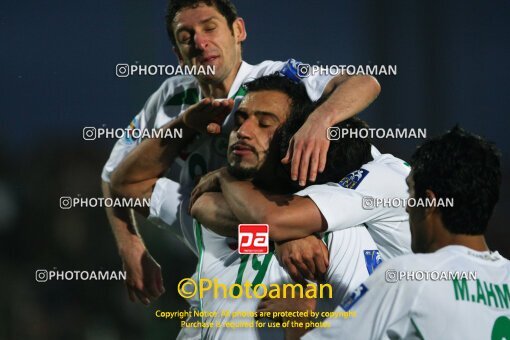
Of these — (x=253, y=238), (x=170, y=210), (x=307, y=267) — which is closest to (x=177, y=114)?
(x=170, y=210)

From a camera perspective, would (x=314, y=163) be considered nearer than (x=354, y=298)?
No

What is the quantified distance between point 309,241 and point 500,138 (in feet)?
2.28

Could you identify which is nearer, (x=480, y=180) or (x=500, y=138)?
(x=480, y=180)

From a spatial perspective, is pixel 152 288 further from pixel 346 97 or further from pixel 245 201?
pixel 346 97

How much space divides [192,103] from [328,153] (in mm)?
506

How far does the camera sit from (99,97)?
2.45m

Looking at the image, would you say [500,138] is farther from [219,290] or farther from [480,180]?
[219,290]

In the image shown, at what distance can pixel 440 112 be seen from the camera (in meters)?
2.40

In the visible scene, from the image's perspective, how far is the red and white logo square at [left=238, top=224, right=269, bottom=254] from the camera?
2182 millimetres

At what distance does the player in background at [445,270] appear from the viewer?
5.48 ft

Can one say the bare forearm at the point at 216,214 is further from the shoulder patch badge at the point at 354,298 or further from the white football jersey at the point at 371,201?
the shoulder patch badge at the point at 354,298

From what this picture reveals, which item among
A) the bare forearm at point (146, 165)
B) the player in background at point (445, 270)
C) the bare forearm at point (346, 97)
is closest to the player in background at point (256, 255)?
the bare forearm at point (346, 97)

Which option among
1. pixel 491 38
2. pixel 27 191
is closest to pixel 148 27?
pixel 27 191

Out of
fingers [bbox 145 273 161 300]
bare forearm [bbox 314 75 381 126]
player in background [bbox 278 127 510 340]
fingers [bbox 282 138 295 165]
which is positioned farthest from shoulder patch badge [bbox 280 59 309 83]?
fingers [bbox 145 273 161 300]
